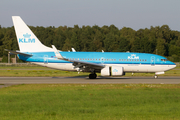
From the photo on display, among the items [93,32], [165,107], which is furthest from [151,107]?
[93,32]

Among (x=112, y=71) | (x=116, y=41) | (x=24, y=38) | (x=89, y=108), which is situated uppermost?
(x=116, y=41)

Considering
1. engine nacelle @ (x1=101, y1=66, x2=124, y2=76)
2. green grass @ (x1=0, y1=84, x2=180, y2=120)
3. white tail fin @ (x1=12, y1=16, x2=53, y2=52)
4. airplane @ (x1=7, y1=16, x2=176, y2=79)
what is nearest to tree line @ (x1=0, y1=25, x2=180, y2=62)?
airplane @ (x1=7, y1=16, x2=176, y2=79)

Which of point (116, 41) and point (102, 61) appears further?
point (116, 41)

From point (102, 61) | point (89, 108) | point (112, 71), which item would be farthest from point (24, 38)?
point (89, 108)

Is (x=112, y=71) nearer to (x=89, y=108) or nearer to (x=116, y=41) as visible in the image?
(x=89, y=108)

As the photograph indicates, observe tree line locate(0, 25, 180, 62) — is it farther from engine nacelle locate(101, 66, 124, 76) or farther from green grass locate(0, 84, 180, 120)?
green grass locate(0, 84, 180, 120)

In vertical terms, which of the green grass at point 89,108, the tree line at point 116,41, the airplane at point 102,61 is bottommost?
the green grass at point 89,108

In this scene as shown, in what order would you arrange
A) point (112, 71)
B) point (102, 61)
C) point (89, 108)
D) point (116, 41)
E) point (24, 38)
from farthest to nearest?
point (116, 41), point (24, 38), point (102, 61), point (112, 71), point (89, 108)

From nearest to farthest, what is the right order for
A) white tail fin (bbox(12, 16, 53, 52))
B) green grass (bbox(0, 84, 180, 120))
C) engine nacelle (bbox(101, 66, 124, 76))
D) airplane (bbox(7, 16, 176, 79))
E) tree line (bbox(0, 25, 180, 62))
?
1. green grass (bbox(0, 84, 180, 120))
2. engine nacelle (bbox(101, 66, 124, 76))
3. airplane (bbox(7, 16, 176, 79))
4. white tail fin (bbox(12, 16, 53, 52))
5. tree line (bbox(0, 25, 180, 62))

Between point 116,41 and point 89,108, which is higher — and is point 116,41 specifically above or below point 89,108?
above

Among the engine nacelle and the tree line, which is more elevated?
the tree line

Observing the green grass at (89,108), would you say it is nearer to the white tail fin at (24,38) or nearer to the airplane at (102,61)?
the airplane at (102,61)

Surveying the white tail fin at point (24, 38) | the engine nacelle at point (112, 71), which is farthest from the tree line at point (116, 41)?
the white tail fin at point (24, 38)

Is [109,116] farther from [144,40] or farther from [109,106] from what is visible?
[144,40]
